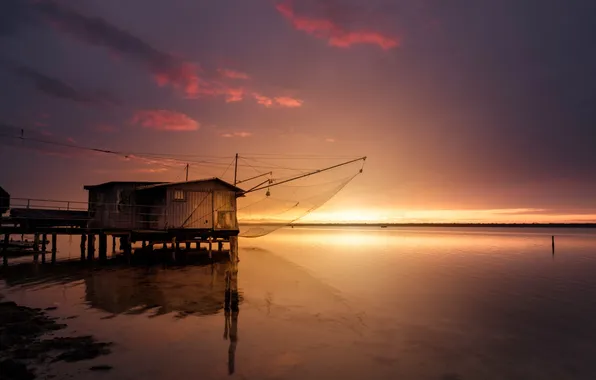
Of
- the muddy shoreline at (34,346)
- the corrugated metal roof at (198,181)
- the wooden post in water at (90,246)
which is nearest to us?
the muddy shoreline at (34,346)

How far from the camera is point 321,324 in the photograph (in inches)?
696

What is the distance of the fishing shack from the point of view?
35.7 m

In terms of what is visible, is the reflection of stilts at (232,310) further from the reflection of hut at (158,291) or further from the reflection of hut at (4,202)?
the reflection of hut at (4,202)

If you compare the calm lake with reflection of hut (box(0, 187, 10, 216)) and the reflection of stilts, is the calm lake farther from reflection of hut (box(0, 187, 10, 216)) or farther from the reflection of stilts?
reflection of hut (box(0, 187, 10, 216))

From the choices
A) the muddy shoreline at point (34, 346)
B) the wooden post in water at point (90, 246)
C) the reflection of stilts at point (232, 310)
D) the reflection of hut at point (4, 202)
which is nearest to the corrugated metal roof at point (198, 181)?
the wooden post in water at point (90, 246)

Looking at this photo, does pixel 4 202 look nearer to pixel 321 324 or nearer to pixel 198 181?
pixel 198 181

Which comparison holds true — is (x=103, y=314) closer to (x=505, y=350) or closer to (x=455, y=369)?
(x=455, y=369)

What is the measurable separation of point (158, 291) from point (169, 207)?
13519 mm

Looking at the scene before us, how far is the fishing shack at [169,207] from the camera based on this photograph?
35.7m

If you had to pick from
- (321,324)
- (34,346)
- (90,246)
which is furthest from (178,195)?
(34,346)

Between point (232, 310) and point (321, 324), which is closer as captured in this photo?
point (321, 324)

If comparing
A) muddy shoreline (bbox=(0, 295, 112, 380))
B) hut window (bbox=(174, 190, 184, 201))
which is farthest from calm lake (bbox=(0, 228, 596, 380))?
hut window (bbox=(174, 190, 184, 201))

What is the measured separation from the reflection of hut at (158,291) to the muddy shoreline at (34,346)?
3.59 meters

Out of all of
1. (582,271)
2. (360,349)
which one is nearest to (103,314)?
(360,349)
